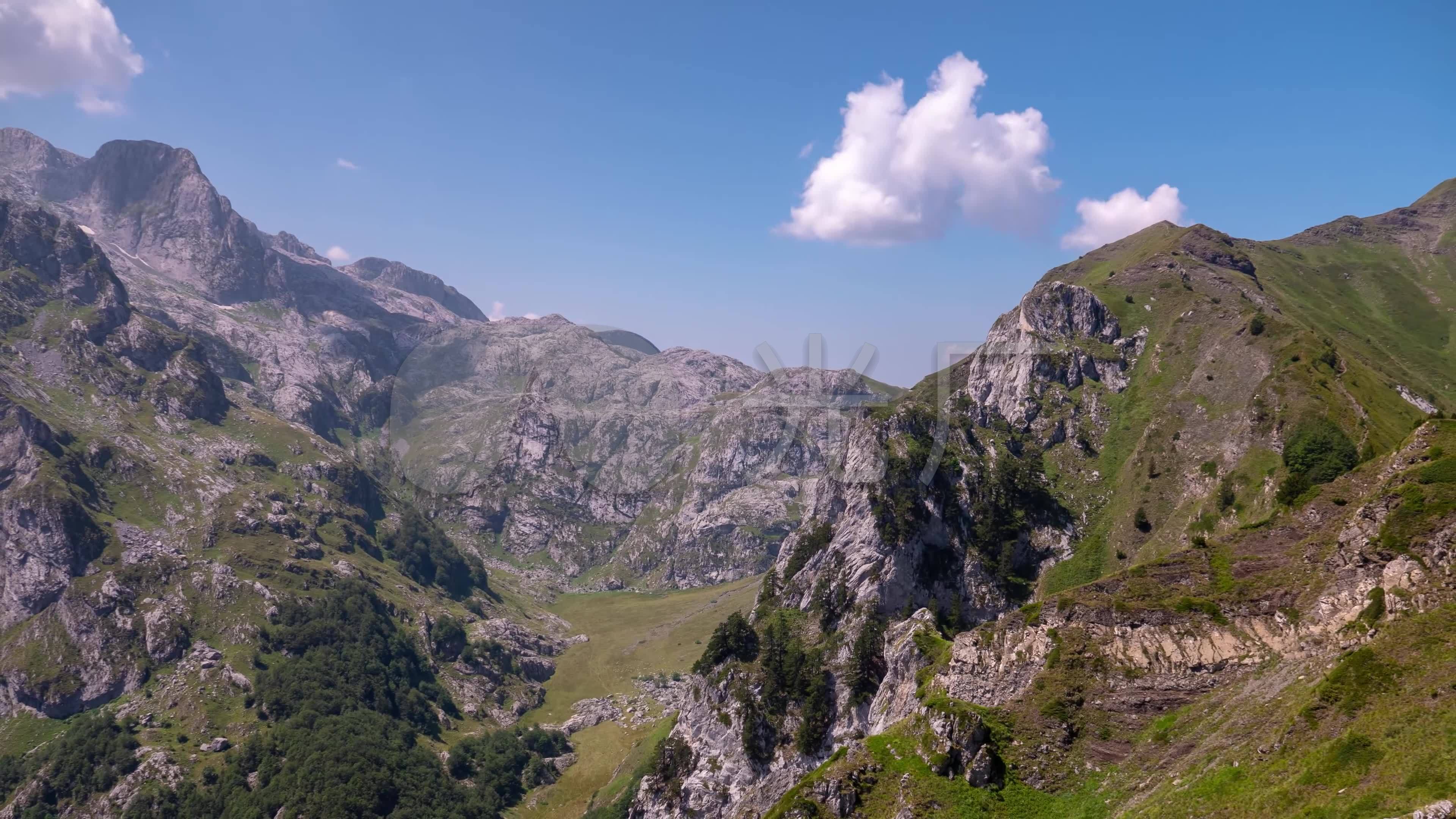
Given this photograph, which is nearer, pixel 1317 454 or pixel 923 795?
pixel 923 795

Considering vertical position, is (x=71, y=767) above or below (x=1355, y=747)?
below

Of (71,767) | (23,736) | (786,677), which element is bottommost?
(71,767)

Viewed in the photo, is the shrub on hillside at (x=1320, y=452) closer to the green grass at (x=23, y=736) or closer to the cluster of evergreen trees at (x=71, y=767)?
the cluster of evergreen trees at (x=71, y=767)

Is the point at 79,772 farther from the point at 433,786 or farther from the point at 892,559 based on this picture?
the point at 892,559

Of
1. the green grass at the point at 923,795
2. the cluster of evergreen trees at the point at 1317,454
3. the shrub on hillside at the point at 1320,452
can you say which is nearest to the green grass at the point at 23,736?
the green grass at the point at 923,795

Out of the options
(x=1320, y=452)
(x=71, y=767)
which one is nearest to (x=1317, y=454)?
(x=1320, y=452)

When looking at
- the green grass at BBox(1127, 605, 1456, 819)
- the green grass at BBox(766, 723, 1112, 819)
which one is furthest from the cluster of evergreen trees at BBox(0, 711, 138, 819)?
the green grass at BBox(1127, 605, 1456, 819)

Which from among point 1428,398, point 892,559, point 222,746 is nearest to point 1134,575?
point 892,559

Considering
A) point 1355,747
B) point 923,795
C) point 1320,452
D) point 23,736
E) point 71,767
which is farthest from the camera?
point 23,736

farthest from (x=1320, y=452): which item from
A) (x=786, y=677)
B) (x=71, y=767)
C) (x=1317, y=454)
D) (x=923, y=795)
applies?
(x=71, y=767)

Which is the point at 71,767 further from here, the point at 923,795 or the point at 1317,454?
the point at 1317,454

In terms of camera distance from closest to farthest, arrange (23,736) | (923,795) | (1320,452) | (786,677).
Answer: (923,795) → (1320,452) → (786,677) → (23,736)
